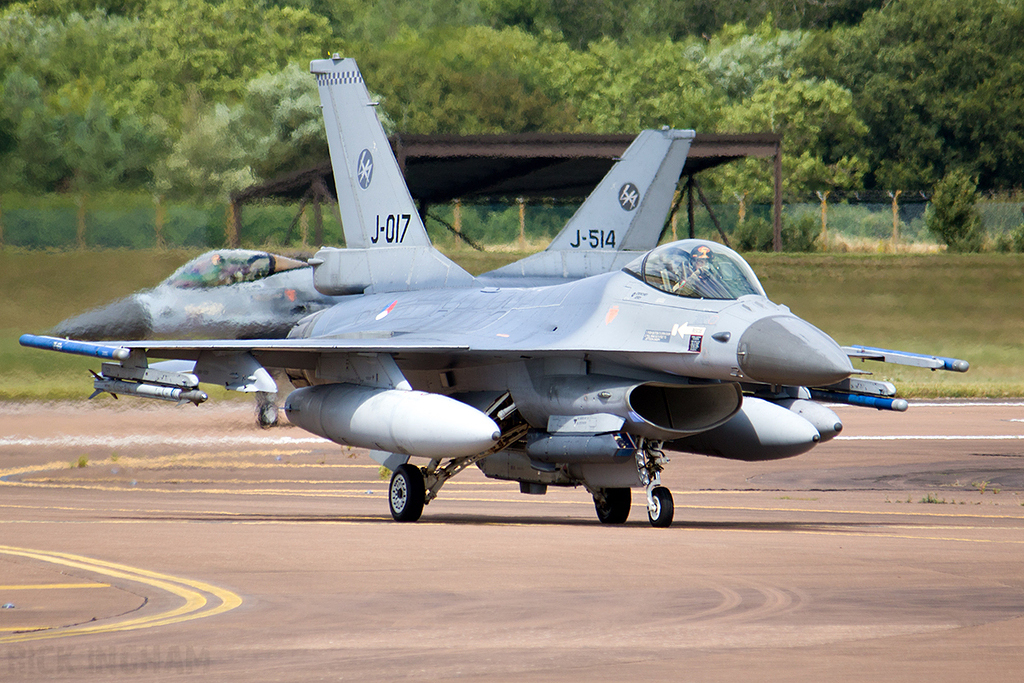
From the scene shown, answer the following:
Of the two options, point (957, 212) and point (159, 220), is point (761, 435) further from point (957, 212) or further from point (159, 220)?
point (957, 212)

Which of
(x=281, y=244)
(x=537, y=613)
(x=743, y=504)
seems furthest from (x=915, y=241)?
(x=537, y=613)

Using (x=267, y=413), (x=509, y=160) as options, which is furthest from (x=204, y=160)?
(x=267, y=413)

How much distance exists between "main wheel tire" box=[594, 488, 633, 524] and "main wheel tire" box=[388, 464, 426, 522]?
200cm

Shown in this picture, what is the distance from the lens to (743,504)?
17.1m

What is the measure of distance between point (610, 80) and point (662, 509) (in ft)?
202

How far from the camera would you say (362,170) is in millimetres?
19109

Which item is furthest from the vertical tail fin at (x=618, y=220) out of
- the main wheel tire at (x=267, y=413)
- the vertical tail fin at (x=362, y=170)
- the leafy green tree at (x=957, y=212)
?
the leafy green tree at (x=957, y=212)

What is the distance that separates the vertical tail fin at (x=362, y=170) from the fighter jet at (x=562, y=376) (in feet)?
5.16

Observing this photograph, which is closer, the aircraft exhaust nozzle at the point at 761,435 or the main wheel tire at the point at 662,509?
the main wheel tire at the point at 662,509

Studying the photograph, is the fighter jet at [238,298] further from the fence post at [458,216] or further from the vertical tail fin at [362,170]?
the fence post at [458,216]

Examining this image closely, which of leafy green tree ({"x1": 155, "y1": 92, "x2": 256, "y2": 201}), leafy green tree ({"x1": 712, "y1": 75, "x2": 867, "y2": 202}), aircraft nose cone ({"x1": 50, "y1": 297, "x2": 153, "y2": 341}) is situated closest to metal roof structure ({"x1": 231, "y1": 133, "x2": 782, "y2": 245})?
leafy green tree ({"x1": 155, "y1": 92, "x2": 256, "y2": 201})

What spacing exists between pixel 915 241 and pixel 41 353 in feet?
99.4

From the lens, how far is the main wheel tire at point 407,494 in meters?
15.1

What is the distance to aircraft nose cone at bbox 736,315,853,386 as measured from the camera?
12.5 metres
